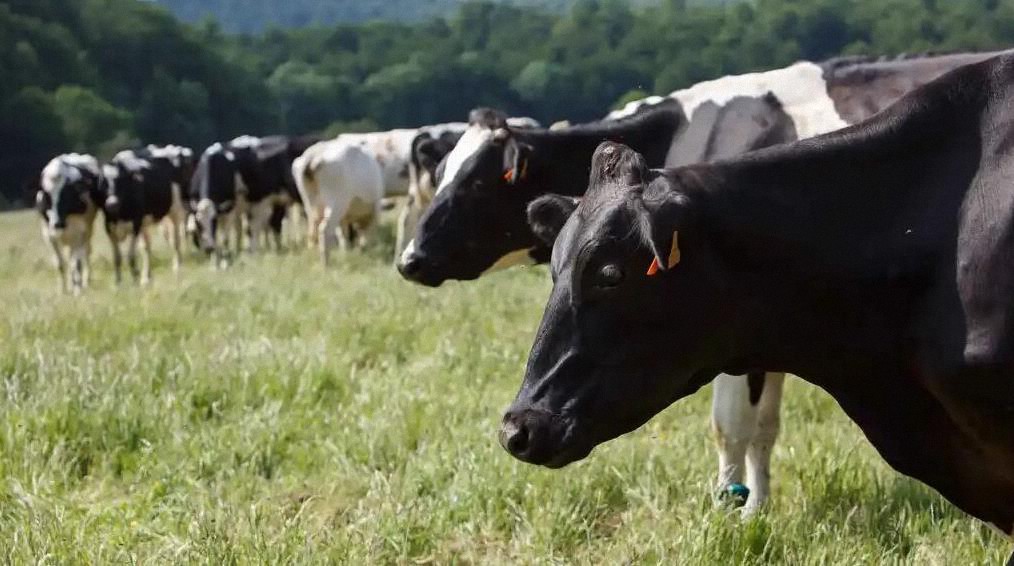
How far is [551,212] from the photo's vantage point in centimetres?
291

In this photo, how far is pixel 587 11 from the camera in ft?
245

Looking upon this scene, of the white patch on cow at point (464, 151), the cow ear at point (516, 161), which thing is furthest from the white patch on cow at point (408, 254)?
the cow ear at point (516, 161)

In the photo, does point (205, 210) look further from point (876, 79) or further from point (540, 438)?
point (540, 438)

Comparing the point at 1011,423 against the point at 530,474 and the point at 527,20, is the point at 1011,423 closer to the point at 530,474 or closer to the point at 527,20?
the point at 530,474

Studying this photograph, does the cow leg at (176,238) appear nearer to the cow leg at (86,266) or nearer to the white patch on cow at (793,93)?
the cow leg at (86,266)

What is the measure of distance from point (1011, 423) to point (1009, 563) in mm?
365

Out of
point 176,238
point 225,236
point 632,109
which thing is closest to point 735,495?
point 632,109

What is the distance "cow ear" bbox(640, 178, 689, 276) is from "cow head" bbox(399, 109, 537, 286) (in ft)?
8.75

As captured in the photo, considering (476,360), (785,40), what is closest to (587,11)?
(785,40)

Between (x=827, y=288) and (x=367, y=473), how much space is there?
7.46 feet

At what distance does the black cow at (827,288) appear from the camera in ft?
8.29

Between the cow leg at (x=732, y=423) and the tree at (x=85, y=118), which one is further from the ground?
the cow leg at (x=732, y=423)

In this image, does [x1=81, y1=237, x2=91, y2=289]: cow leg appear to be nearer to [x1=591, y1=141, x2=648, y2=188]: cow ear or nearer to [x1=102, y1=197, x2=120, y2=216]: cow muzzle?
[x1=102, y1=197, x2=120, y2=216]: cow muzzle

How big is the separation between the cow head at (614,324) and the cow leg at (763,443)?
1.88 m
